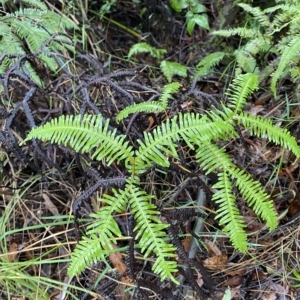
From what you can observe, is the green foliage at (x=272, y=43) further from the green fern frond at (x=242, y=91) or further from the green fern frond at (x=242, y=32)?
the green fern frond at (x=242, y=91)

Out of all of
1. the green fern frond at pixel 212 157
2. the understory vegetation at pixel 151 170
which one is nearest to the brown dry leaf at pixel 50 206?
the understory vegetation at pixel 151 170

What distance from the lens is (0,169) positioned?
2.06 m

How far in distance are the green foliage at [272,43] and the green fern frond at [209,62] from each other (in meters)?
0.10

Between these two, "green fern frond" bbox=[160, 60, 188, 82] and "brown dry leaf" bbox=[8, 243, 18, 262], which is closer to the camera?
"brown dry leaf" bbox=[8, 243, 18, 262]

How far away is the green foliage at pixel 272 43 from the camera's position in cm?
185

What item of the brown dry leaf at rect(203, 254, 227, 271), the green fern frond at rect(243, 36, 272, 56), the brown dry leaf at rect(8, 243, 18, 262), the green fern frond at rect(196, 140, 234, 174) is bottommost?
the brown dry leaf at rect(203, 254, 227, 271)

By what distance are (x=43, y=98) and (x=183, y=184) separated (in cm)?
80

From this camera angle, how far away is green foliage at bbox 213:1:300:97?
185 centimetres

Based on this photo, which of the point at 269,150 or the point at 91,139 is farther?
the point at 269,150

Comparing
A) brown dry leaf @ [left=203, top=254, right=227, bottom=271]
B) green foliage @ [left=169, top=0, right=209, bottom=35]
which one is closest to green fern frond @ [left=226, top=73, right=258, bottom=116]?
brown dry leaf @ [left=203, top=254, right=227, bottom=271]

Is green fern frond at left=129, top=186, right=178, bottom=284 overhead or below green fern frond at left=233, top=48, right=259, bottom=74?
below

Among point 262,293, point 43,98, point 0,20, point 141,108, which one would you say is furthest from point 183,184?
point 0,20

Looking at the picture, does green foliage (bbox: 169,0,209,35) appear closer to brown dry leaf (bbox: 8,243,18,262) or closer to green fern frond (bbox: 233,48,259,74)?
green fern frond (bbox: 233,48,259,74)

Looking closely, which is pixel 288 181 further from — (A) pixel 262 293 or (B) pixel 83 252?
(B) pixel 83 252
